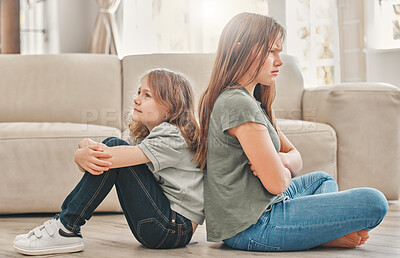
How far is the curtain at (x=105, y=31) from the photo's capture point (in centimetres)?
408

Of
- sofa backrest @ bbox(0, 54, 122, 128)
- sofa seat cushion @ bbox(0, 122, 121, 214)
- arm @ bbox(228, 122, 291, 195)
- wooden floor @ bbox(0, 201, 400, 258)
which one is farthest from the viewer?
sofa backrest @ bbox(0, 54, 122, 128)

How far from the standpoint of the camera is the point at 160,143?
1.29 meters

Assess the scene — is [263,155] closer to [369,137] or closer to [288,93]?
[369,137]

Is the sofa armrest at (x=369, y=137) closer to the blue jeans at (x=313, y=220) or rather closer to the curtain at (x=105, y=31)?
the blue jeans at (x=313, y=220)

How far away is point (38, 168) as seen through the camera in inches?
76.7

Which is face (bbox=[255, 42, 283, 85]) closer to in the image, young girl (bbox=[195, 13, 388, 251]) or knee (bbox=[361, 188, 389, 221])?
young girl (bbox=[195, 13, 388, 251])

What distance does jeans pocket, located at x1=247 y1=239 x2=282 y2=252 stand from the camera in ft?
4.22

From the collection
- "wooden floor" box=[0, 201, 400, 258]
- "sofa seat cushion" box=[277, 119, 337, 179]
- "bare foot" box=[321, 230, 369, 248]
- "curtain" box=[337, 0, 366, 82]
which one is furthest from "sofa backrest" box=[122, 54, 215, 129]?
"bare foot" box=[321, 230, 369, 248]

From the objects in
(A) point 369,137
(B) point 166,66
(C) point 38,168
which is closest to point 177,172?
(C) point 38,168

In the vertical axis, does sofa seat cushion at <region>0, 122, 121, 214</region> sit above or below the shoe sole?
above

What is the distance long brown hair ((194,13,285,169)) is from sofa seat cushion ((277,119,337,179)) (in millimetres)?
824

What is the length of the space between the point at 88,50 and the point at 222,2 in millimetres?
1205

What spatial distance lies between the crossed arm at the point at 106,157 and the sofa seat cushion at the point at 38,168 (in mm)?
722

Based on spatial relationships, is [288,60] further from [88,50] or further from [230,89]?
[88,50]
